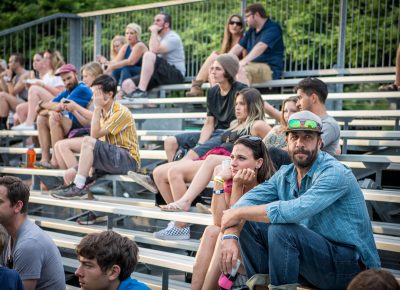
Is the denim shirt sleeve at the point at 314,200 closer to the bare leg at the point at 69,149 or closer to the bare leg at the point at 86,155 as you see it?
the bare leg at the point at 86,155

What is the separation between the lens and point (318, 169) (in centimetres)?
380

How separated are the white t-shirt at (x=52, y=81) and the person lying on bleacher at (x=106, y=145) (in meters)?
2.00

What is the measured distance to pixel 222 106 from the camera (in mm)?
6176

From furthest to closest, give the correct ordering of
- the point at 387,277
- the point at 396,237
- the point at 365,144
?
the point at 365,144 → the point at 396,237 → the point at 387,277

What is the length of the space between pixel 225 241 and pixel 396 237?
1.16 m

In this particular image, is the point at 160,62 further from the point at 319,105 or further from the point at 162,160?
the point at 319,105

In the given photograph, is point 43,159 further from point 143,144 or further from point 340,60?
point 340,60

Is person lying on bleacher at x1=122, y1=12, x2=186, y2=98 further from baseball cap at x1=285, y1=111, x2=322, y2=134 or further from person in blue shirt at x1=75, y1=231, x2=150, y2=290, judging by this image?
person in blue shirt at x1=75, y1=231, x2=150, y2=290

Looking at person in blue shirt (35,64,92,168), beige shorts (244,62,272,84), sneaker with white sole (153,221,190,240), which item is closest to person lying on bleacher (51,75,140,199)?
person in blue shirt (35,64,92,168)

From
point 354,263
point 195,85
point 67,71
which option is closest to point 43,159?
point 67,71

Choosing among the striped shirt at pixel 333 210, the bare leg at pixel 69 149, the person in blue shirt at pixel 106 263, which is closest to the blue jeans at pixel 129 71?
the bare leg at pixel 69 149

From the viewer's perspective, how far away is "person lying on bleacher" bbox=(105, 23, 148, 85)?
28.7 feet

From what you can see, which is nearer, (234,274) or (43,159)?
(234,274)

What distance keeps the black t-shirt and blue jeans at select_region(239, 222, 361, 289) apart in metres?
2.52
